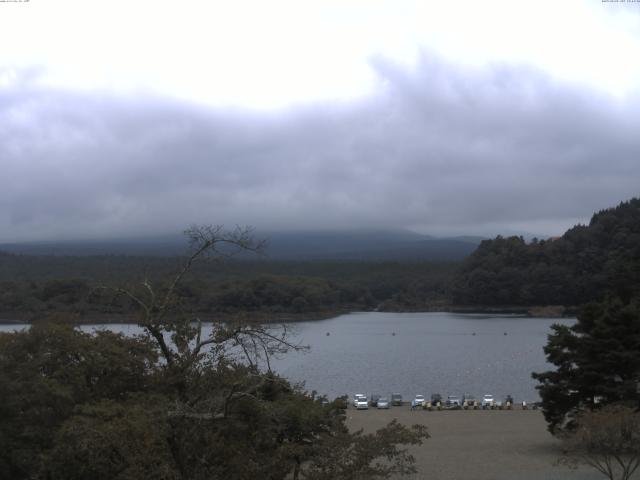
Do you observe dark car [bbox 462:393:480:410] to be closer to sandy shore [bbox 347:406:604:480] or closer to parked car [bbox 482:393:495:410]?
parked car [bbox 482:393:495:410]

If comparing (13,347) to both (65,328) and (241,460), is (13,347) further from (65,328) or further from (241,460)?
(241,460)

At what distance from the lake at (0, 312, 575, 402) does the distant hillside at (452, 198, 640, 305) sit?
10.3m

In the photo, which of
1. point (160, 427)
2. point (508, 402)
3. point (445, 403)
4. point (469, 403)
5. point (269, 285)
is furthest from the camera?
point (269, 285)

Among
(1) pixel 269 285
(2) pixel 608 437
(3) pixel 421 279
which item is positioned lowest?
→ (2) pixel 608 437

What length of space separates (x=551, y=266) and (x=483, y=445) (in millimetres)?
78639

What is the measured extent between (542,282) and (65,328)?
289 feet

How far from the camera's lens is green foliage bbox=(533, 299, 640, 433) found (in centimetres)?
1980

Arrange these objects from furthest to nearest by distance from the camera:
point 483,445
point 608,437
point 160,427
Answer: point 483,445, point 608,437, point 160,427

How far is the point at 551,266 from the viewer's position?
320 ft

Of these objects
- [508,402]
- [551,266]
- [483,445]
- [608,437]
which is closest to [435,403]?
[508,402]

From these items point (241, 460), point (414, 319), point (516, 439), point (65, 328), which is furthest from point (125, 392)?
point (414, 319)

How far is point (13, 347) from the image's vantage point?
572 inches

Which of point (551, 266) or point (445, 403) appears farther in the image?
point (551, 266)

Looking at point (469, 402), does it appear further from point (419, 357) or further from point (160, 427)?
point (160, 427)
